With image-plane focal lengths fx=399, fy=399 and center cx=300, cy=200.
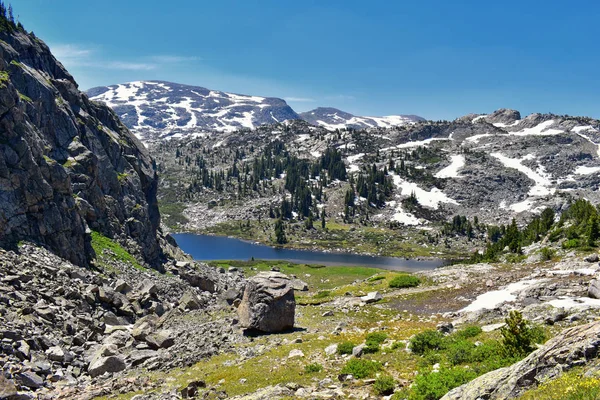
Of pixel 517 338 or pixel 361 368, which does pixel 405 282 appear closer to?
pixel 361 368

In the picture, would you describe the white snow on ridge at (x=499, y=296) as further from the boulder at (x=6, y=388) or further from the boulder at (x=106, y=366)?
the boulder at (x=6, y=388)

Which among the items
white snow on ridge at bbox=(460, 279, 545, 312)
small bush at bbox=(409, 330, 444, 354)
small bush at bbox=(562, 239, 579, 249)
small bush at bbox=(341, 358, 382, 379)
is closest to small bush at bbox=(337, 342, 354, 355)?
small bush at bbox=(341, 358, 382, 379)

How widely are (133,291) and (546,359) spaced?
39.9 metres

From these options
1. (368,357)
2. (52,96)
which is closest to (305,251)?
(52,96)

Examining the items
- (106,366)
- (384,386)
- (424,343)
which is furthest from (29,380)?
(424,343)

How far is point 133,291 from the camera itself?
4159cm

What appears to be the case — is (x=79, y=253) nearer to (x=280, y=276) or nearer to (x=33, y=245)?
(x=33, y=245)

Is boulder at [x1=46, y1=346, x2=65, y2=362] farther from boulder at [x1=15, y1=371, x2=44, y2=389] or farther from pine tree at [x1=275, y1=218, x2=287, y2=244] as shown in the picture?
pine tree at [x1=275, y1=218, x2=287, y2=244]

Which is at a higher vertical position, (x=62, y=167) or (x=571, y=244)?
(x=62, y=167)

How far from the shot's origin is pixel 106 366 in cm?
2427

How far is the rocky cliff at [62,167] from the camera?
4078 centimetres

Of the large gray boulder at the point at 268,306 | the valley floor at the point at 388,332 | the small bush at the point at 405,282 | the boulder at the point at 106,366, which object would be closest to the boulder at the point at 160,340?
the boulder at the point at 106,366

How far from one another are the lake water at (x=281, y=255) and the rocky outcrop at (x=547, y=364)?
127 meters

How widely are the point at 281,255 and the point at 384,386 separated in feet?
471
